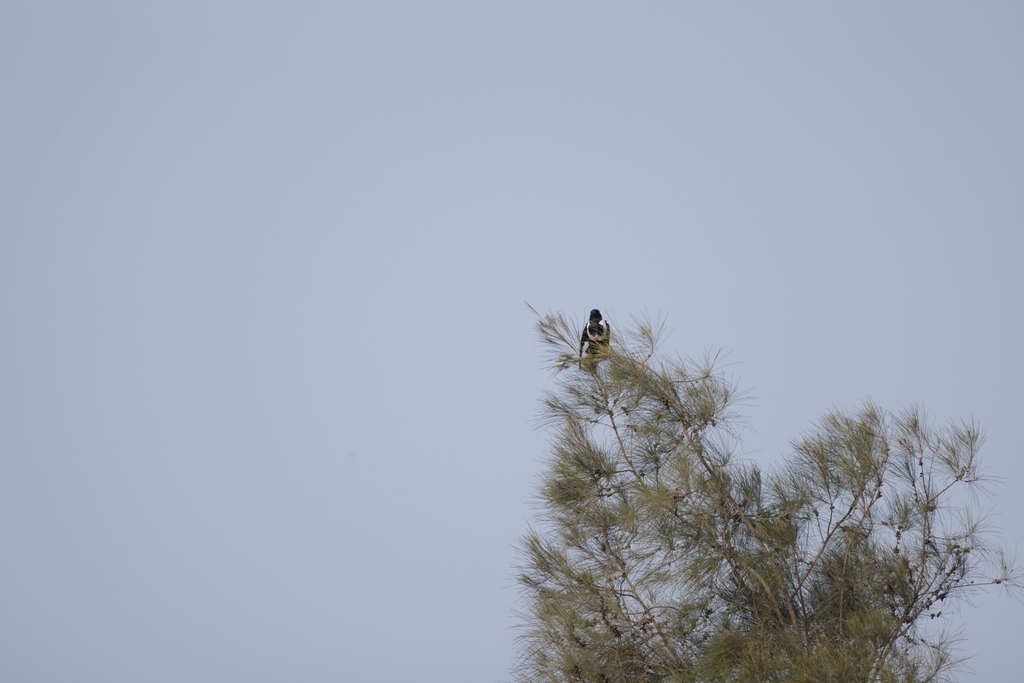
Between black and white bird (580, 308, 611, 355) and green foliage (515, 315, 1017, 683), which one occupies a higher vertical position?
black and white bird (580, 308, 611, 355)

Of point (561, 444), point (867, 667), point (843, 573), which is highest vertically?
point (561, 444)

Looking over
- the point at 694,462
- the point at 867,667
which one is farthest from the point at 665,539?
the point at 867,667

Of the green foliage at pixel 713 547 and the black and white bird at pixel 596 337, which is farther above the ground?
the black and white bird at pixel 596 337

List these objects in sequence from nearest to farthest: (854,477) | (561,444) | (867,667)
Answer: (867,667)
(854,477)
(561,444)

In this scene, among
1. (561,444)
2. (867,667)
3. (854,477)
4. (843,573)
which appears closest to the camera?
(867,667)

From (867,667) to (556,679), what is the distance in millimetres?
1280

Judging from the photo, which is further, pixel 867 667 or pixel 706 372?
pixel 706 372

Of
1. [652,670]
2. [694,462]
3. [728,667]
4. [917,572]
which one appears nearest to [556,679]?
[652,670]

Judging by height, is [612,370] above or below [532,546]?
above

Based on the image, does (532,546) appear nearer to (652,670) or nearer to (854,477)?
(652,670)

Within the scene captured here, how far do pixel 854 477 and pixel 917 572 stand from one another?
1.53ft

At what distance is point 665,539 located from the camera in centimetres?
367

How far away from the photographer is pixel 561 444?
3.97 m

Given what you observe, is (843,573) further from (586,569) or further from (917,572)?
(586,569)
